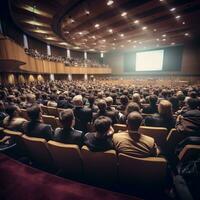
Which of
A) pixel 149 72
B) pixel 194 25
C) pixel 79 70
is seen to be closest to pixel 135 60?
pixel 149 72

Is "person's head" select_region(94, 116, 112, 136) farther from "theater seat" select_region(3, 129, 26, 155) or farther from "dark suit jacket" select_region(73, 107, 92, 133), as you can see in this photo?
"dark suit jacket" select_region(73, 107, 92, 133)

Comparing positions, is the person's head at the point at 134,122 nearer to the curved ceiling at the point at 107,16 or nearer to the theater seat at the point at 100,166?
the theater seat at the point at 100,166

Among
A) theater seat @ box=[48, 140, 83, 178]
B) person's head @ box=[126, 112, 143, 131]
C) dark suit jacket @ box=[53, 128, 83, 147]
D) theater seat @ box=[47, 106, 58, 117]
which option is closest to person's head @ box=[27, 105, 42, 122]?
dark suit jacket @ box=[53, 128, 83, 147]

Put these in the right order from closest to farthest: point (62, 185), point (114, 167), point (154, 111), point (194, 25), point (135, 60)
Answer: point (62, 185), point (114, 167), point (154, 111), point (194, 25), point (135, 60)

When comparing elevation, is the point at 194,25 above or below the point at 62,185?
above

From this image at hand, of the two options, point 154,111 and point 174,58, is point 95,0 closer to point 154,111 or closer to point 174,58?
point 154,111

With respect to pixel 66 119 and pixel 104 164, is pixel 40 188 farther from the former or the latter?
pixel 66 119

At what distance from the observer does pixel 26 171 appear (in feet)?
6.32

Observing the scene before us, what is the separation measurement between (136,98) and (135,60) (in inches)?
878

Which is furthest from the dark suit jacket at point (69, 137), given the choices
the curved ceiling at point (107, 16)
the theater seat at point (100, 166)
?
the curved ceiling at point (107, 16)

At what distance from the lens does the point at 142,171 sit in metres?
1.72

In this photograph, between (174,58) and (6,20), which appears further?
(174,58)

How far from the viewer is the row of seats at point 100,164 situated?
1689 millimetres

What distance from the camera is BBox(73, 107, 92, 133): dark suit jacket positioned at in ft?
11.8
